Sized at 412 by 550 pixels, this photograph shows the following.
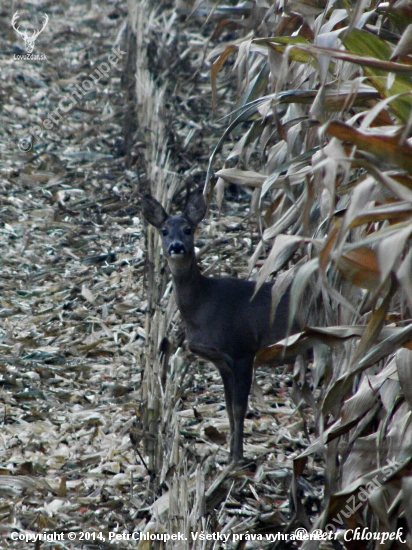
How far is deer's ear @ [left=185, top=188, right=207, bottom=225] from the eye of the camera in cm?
437

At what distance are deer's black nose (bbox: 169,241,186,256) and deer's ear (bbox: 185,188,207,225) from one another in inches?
9.5

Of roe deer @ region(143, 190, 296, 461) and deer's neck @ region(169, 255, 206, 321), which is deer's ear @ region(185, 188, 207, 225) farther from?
deer's neck @ region(169, 255, 206, 321)

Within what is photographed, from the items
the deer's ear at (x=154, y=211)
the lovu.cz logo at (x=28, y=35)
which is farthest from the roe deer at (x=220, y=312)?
the lovu.cz logo at (x=28, y=35)

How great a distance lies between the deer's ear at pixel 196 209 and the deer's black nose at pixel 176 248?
0.24 meters

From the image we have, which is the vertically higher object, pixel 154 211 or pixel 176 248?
pixel 154 211

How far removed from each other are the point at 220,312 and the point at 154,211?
663 millimetres

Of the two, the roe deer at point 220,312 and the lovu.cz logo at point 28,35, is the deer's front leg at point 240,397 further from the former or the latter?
the lovu.cz logo at point 28,35

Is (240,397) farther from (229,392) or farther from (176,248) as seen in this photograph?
(176,248)

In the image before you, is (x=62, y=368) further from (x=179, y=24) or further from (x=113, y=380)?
(x=179, y=24)

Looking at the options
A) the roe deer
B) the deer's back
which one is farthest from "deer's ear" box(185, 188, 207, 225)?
the deer's back

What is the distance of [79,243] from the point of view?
6.60m

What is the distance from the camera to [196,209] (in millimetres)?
4398

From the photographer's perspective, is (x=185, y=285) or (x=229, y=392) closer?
(x=229, y=392)

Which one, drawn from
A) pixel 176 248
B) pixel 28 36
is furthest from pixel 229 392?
pixel 28 36
